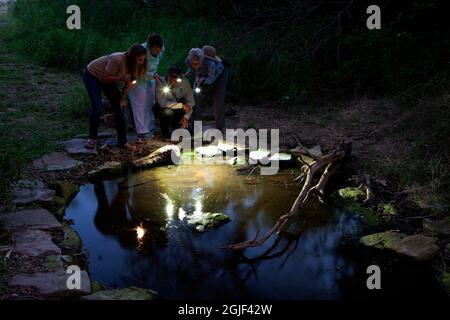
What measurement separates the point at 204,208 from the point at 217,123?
2.69 m

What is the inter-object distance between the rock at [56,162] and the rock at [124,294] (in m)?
2.67

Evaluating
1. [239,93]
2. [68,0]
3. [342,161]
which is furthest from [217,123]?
[68,0]

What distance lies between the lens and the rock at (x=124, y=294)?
131 inches

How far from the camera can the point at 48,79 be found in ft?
33.4

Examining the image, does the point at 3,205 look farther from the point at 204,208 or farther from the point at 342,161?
the point at 342,161

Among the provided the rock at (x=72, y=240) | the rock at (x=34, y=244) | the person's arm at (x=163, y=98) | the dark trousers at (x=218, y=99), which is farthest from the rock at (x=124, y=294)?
the dark trousers at (x=218, y=99)

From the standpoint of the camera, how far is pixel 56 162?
5.96 metres

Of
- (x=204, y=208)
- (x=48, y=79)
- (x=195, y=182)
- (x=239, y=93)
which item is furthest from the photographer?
(x=48, y=79)

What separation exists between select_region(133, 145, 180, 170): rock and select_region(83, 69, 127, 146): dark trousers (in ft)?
1.79

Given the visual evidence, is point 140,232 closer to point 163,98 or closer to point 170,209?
point 170,209

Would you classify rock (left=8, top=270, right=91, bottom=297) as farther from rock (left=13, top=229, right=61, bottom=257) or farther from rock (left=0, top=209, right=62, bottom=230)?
rock (left=0, top=209, right=62, bottom=230)

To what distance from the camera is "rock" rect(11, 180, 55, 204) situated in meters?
4.68

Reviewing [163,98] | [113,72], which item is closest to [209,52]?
[163,98]
